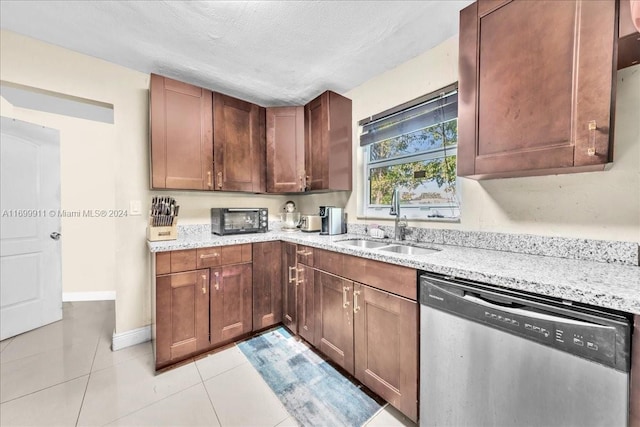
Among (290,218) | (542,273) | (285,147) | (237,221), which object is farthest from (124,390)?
(542,273)

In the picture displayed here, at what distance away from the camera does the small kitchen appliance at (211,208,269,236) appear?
2.24 meters

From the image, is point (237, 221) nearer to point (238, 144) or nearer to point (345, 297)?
point (238, 144)

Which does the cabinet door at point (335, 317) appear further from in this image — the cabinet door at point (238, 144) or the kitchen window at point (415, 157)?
the cabinet door at point (238, 144)

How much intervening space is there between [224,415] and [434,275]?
4.68 ft

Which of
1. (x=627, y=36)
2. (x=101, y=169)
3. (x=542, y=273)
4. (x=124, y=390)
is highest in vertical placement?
(x=627, y=36)

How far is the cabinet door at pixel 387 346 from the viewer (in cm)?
124

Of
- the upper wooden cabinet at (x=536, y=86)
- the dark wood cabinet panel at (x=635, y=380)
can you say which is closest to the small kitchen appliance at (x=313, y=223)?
the upper wooden cabinet at (x=536, y=86)

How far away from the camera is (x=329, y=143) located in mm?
2273

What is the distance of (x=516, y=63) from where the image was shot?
110 cm

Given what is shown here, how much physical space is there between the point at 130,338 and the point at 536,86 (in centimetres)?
325

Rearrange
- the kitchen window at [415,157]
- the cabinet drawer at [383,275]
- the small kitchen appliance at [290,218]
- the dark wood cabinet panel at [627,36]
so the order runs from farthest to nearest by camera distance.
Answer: the small kitchen appliance at [290,218], the kitchen window at [415,157], the cabinet drawer at [383,275], the dark wood cabinet panel at [627,36]

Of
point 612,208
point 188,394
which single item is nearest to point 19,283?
point 188,394

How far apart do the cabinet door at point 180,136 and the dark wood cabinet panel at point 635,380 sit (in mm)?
2547

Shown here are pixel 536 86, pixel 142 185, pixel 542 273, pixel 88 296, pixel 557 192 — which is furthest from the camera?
pixel 88 296
